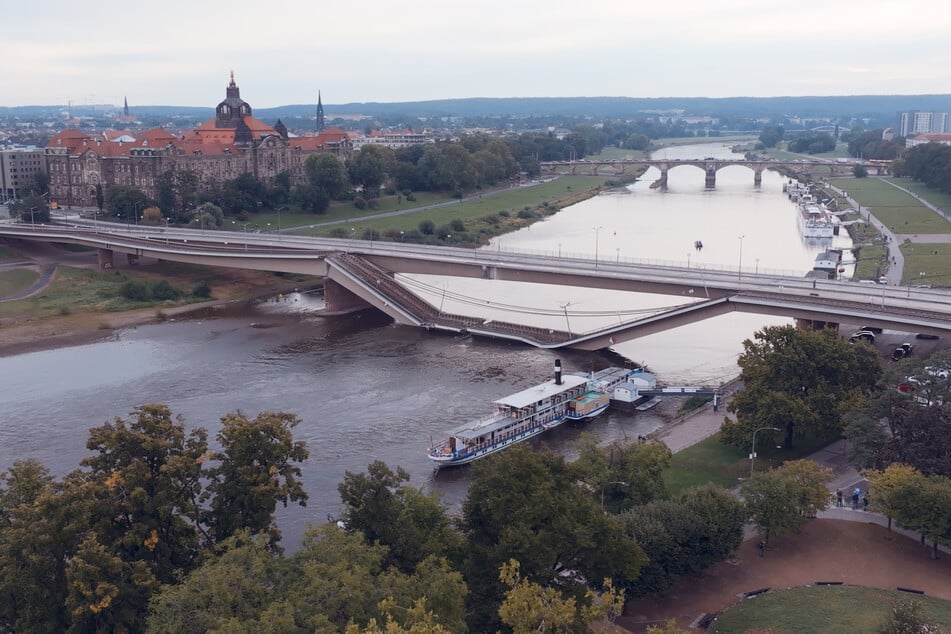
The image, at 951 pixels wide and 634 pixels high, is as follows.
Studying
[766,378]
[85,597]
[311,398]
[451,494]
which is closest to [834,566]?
[766,378]

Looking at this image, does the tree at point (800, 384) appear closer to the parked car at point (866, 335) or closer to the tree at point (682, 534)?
the tree at point (682, 534)

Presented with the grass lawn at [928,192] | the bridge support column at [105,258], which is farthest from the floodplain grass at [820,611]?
the grass lawn at [928,192]

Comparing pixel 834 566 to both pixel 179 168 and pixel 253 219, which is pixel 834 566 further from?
pixel 179 168

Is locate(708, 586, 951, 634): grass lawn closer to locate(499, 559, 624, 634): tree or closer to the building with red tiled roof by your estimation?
locate(499, 559, 624, 634): tree

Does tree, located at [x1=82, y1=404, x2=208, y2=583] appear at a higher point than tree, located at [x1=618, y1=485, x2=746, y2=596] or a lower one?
higher

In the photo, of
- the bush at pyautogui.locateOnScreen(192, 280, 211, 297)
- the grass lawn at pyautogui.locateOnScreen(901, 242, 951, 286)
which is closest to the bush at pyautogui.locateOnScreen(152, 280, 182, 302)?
the bush at pyautogui.locateOnScreen(192, 280, 211, 297)

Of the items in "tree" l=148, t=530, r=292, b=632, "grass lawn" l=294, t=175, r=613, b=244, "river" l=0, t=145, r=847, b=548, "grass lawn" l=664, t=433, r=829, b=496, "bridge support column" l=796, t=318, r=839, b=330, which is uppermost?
"grass lawn" l=294, t=175, r=613, b=244

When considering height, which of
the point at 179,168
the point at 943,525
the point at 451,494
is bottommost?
the point at 451,494
